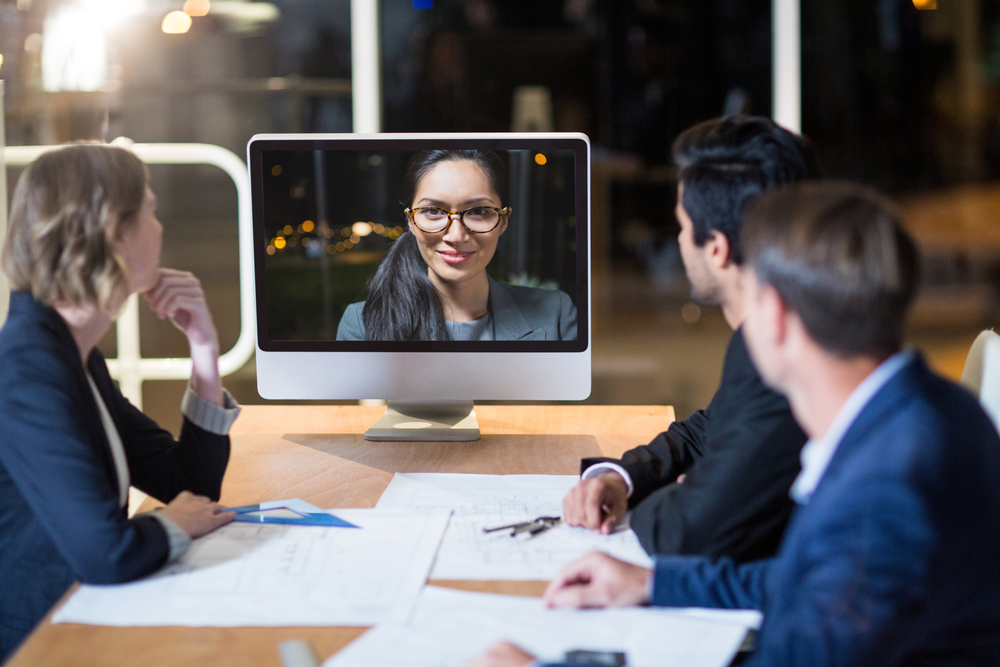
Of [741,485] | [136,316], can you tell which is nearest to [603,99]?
[136,316]

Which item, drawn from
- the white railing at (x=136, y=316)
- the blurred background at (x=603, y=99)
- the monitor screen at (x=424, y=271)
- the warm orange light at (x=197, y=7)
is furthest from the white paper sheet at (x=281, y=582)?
the warm orange light at (x=197, y=7)

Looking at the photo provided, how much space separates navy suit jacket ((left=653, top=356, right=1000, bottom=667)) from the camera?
651 mm

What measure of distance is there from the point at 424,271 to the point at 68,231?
27.0 inches

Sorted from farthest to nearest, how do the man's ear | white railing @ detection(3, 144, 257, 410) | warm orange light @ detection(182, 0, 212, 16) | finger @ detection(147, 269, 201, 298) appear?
warm orange light @ detection(182, 0, 212, 16), white railing @ detection(3, 144, 257, 410), finger @ detection(147, 269, 201, 298), the man's ear

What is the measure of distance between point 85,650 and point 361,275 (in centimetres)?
92

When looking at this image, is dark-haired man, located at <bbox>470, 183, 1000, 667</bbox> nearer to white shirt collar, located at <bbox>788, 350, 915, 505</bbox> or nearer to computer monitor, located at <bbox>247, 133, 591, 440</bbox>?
white shirt collar, located at <bbox>788, 350, 915, 505</bbox>

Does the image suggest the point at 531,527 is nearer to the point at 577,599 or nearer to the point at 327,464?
the point at 577,599

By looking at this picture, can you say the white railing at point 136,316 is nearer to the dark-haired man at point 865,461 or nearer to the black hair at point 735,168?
the black hair at point 735,168

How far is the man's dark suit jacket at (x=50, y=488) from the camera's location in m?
0.98

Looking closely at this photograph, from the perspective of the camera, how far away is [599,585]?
942mm

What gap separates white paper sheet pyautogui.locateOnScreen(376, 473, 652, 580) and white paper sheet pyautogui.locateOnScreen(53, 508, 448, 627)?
1.5 inches

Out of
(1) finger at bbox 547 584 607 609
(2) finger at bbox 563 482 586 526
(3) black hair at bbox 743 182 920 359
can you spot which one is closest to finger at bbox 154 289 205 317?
(2) finger at bbox 563 482 586 526

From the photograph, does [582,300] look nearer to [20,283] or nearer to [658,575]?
[658,575]

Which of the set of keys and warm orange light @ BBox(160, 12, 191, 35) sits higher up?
warm orange light @ BBox(160, 12, 191, 35)
